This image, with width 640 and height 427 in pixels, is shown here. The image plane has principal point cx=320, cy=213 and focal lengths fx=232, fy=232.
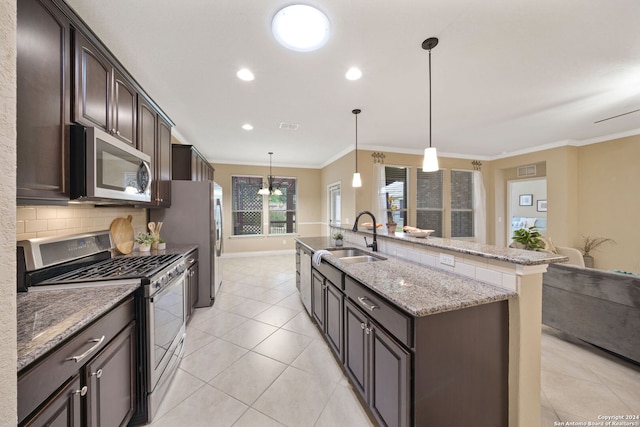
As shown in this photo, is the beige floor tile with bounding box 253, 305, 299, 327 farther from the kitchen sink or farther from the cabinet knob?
the cabinet knob

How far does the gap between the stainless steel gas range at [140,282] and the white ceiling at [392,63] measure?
1.62 m

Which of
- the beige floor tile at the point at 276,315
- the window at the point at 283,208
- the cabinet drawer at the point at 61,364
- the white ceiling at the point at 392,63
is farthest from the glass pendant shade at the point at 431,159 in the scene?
the window at the point at 283,208

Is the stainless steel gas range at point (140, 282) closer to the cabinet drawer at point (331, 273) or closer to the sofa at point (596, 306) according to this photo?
the cabinet drawer at point (331, 273)

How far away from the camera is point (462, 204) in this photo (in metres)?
5.82

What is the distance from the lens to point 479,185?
18.8 feet

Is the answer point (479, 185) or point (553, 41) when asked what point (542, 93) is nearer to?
point (553, 41)

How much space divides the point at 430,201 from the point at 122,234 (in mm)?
5661

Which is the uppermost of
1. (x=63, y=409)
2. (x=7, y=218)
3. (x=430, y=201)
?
(x=430, y=201)

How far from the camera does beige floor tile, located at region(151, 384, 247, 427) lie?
151cm

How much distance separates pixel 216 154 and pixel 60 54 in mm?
4431

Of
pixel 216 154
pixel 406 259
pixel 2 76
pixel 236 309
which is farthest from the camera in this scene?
pixel 216 154

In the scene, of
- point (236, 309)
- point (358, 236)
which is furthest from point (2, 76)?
→ point (236, 309)

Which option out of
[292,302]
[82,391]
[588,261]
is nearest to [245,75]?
[82,391]

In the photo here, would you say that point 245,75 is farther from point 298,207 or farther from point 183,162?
point 298,207
